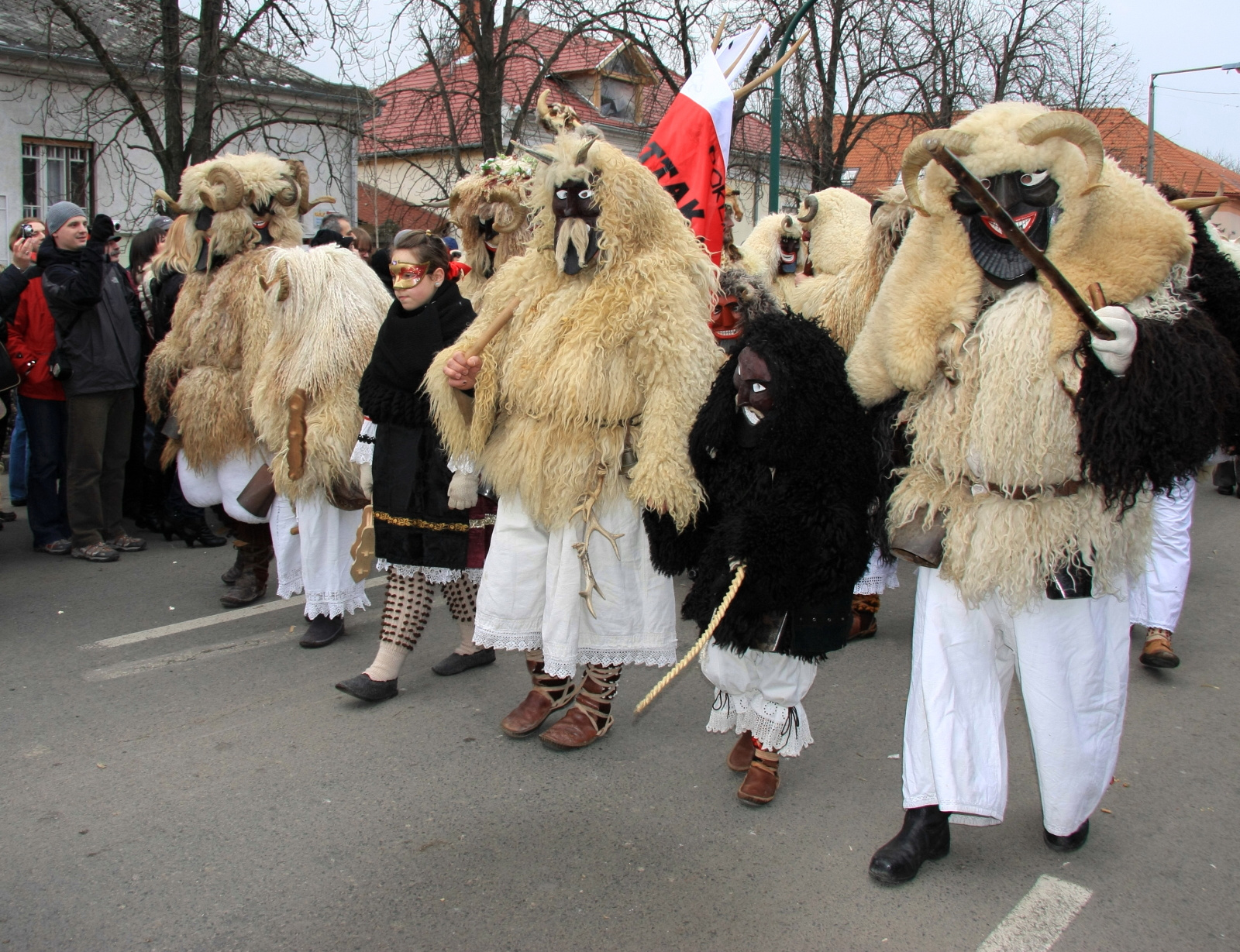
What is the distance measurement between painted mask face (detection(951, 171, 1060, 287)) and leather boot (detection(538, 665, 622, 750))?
1893 mm

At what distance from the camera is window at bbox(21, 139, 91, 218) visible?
16.1 meters

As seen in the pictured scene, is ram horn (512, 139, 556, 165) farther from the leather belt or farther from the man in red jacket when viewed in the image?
the man in red jacket

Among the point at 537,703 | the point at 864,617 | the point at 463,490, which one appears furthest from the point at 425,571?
the point at 864,617

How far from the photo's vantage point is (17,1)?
15555mm

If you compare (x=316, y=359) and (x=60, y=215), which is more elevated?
(x=60, y=215)

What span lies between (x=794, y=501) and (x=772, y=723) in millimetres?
808

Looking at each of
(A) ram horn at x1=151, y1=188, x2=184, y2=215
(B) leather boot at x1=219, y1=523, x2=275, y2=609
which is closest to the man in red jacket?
(A) ram horn at x1=151, y1=188, x2=184, y2=215

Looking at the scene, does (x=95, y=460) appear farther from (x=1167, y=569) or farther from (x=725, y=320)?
(x=1167, y=569)

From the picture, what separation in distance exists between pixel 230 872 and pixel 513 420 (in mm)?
1708

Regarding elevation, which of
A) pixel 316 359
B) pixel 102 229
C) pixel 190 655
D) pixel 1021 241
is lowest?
pixel 190 655

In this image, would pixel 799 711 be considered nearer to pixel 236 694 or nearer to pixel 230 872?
pixel 230 872

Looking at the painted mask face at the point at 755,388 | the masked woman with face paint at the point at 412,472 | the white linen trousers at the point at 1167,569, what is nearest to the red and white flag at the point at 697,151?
the masked woman with face paint at the point at 412,472

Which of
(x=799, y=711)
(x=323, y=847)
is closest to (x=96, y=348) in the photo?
(x=323, y=847)

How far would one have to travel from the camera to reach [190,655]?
4.75 m
